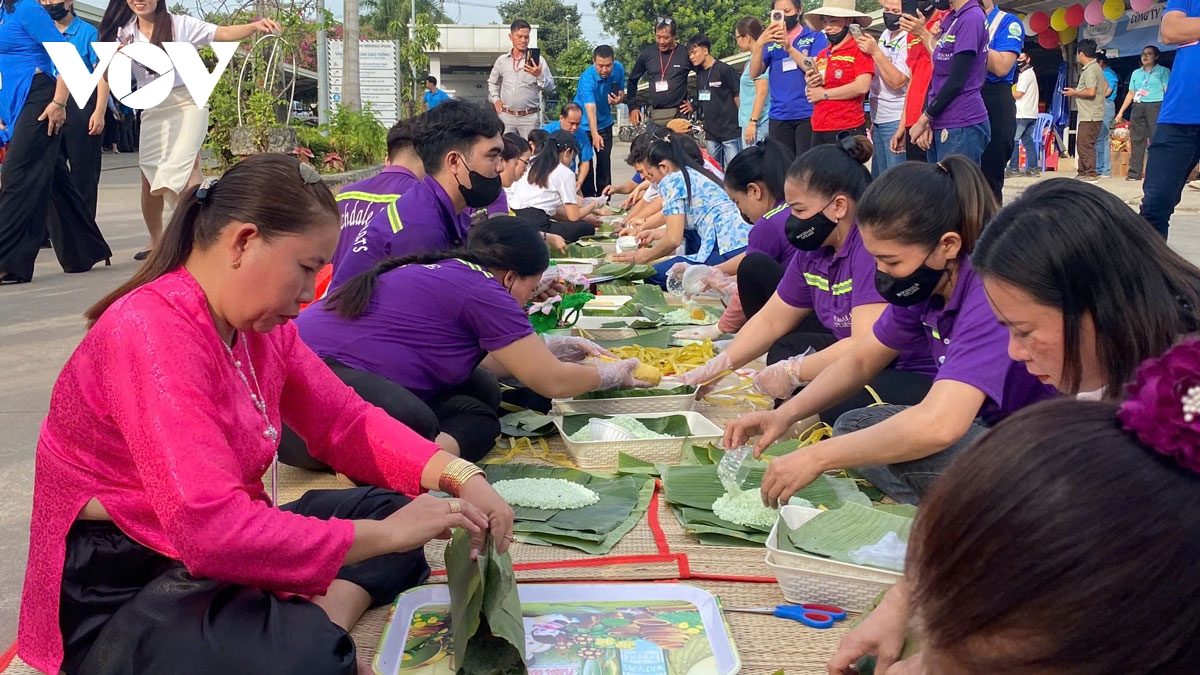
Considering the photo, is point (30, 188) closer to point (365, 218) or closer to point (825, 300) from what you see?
point (365, 218)

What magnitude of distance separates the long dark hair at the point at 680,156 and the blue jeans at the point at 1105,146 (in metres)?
10.1

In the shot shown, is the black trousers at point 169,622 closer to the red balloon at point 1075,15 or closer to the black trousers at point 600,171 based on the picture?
the black trousers at point 600,171

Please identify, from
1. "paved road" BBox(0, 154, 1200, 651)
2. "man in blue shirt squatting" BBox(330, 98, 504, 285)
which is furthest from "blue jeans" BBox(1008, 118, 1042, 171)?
"man in blue shirt squatting" BBox(330, 98, 504, 285)

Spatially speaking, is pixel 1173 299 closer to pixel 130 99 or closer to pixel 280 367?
pixel 280 367

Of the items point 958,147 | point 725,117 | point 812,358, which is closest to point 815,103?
point 958,147

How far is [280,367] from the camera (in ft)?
7.25

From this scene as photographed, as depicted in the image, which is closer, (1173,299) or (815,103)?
(1173,299)

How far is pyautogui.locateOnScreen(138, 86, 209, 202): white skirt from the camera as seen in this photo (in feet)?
22.3

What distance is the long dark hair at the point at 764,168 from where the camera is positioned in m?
5.30

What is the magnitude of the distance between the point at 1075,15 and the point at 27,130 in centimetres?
1461

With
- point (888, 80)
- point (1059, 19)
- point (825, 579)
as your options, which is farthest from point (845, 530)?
point (1059, 19)

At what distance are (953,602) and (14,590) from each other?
8.37 feet

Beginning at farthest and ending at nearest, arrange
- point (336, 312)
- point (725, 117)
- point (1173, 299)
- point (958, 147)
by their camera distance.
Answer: point (725, 117), point (958, 147), point (336, 312), point (1173, 299)

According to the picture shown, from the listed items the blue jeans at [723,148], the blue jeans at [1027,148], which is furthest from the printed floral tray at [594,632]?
the blue jeans at [1027,148]
